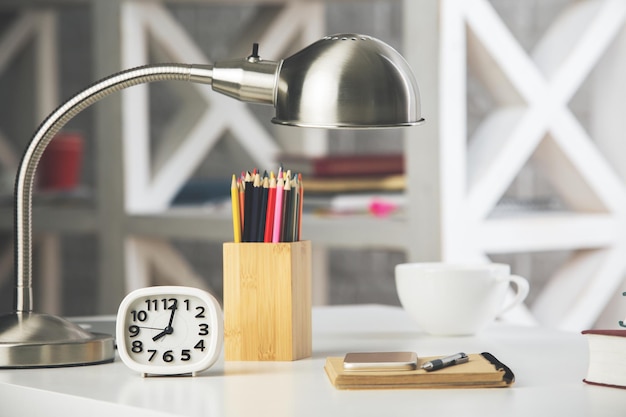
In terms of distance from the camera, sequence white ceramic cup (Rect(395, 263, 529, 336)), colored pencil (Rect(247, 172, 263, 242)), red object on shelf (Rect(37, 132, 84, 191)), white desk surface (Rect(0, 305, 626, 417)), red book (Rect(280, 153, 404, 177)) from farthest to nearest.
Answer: red object on shelf (Rect(37, 132, 84, 191)) → red book (Rect(280, 153, 404, 177)) → white ceramic cup (Rect(395, 263, 529, 336)) → colored pencil (Rect(247, 172, 263, 242)) → white desk surface (Rect(0, 305, 626, 417))

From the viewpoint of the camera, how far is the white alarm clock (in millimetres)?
1068

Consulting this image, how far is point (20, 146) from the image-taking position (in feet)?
10.3

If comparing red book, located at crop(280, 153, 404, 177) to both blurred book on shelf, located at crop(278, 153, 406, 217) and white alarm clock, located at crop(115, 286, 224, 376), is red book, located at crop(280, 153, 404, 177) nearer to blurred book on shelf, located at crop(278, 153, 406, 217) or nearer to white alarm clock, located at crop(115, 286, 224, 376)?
blurred book on shelf, located at crop(278, 153, 406, 217)

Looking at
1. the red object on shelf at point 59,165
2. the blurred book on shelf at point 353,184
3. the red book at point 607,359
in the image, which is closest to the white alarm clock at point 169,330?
the red book at point 607,359

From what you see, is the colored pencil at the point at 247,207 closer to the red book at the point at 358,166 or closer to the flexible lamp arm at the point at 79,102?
the flexible lamp arm at the point at 79,102

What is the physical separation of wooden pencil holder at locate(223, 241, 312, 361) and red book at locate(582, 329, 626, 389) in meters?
0.33

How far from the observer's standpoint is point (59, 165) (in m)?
2.74

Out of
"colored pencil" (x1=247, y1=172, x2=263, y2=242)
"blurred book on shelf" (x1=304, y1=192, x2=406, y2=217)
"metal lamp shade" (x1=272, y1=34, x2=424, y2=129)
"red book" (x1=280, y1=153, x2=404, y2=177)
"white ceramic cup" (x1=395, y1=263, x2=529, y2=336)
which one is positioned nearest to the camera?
"metal lamp shade" (x1=272, y1=34, x2=424, y2=129)

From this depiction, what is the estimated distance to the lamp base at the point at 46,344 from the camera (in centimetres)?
113

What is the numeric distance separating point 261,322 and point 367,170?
1046 mm

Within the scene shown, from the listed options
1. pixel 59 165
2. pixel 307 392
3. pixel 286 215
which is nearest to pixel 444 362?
pixel 307 392

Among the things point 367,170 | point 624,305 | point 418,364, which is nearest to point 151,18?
point 367,170

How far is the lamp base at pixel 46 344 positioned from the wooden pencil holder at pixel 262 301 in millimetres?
155

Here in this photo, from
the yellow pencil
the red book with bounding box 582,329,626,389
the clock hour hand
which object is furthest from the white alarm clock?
the red book with bounding box 582,329,626,389
